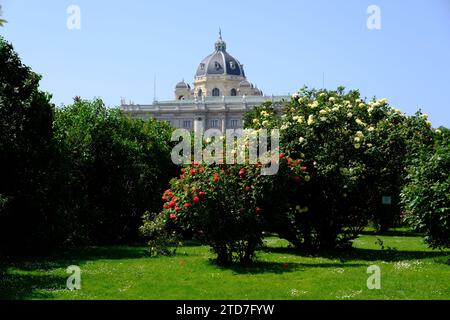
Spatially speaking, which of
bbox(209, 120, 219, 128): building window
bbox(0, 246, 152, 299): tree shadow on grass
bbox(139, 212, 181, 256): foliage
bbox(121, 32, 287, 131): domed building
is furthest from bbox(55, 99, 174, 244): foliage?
bbox(209, 120, 219, 128): building window

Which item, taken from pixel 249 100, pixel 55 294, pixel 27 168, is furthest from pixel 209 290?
pixel 249 100

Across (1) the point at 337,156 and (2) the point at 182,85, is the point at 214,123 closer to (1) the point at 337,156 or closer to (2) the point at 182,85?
(2) the point at 182,85

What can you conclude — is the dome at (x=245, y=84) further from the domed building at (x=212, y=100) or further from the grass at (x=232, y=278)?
the grass at (x=232, y=278)

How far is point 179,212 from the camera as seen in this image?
15820 mm

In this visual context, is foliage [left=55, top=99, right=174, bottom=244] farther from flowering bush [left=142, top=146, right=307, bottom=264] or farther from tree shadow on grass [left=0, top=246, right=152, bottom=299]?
flowering bush [left=142, top=146, right=307, bottom=264]

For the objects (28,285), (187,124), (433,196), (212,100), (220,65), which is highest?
(220,65)

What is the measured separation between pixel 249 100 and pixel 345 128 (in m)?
106

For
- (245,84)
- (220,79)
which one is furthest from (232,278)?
(220,79)

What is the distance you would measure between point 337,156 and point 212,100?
4419 inches

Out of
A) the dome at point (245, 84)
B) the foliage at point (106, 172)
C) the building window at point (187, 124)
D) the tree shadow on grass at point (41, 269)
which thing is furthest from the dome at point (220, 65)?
the tree shadow on grass at point (41, 269)

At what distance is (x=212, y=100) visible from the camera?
131 m
